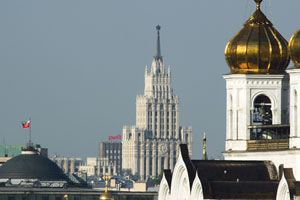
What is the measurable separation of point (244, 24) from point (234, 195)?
35.6ft

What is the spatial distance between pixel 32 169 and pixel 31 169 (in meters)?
0.16

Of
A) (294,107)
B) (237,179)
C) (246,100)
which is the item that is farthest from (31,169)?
(294,107)

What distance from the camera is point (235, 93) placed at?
261ft

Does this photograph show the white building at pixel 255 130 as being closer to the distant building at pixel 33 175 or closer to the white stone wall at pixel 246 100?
the white stone wall at pixel 246 100

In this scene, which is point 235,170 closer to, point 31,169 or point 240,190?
point 240,190

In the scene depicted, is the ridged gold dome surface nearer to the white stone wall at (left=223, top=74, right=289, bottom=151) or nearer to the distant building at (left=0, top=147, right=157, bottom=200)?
the white stone wall at (left=223, top=74, right=289, bottom=151)

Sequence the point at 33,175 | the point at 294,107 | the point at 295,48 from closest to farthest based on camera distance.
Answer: the point at 294,107 → the point at 295,48 → the point at 33,175

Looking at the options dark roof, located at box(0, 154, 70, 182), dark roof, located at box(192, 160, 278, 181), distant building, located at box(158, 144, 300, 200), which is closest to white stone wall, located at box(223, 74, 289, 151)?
distant building, located at box(158, 144, 300, 200)

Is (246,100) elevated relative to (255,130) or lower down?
elevated

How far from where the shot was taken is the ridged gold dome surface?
7356cm

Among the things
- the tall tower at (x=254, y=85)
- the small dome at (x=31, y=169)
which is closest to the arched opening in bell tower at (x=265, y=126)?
the tall tower at (x=254, y=85)

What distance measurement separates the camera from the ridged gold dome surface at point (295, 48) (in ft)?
241

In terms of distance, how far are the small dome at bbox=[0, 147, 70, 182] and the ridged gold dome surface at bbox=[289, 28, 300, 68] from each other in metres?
115

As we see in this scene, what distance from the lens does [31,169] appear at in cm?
19325
